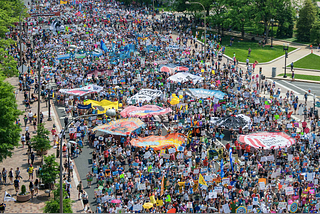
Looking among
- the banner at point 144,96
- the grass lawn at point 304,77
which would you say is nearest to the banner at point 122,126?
the banner at point 144,96

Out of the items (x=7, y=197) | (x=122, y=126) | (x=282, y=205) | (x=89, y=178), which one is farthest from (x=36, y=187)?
(x=282, y=205)

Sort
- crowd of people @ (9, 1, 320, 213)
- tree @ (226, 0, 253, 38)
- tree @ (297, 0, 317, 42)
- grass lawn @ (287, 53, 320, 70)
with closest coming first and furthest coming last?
crowd of people @ (9, 1, 320, 213) < grass lawn @ (287, 53, 320, 70) < tree @ (226, 0, 253, 38) < tree @ (297, 0, 317, 42)

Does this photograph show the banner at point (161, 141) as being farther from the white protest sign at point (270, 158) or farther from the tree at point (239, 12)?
the tree at point (239, 12)

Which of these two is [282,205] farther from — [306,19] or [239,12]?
[306,19]

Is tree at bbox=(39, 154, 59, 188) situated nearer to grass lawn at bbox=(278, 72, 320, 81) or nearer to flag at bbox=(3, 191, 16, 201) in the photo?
flag at bbox=(3, 191, 16, 201)

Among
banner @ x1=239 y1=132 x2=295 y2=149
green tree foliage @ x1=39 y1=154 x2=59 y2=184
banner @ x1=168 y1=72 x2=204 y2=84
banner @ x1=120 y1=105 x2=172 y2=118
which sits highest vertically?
banner @ x1=168 y1=72 x2=204 y2=84

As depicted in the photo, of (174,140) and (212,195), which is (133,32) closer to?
(174,140)

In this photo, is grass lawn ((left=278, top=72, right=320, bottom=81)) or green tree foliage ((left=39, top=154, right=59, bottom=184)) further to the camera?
grass lawn ((left=278, top=72, right=320, bottom=81))

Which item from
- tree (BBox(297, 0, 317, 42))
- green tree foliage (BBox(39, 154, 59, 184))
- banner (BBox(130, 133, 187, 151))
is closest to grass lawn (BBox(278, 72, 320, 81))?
tree (BBox(297, 0, 317, 42))
